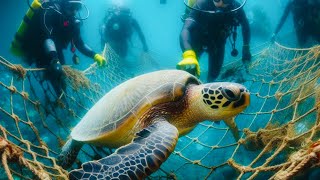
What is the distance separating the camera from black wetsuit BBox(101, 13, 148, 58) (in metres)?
7.42

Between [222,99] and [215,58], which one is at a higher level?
[222,99]

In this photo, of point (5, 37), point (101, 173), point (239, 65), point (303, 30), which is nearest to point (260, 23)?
point (303, 30)

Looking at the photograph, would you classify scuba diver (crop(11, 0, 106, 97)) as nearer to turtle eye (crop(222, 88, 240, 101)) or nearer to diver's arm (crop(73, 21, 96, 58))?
diver's arm (crop(73, 21, 96, 58))

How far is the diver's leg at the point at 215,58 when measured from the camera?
3797 millimetres

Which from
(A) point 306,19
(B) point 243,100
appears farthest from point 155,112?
A: (A) point 306,19

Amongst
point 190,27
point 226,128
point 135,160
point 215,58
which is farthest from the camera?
point 215,58

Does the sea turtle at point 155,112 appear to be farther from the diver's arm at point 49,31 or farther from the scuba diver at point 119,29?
the scuba diver at point 119,29

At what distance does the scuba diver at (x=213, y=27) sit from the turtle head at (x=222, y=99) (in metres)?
1.24

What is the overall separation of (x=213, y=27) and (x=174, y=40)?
3345 cm

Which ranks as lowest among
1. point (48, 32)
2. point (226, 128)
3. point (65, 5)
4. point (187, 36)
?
point (226, 128)

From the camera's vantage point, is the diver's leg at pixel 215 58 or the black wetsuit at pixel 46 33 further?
the diver's leg at pixel 215 58

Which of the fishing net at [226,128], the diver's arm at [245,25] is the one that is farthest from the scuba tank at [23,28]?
the diver's arm at [245,25]

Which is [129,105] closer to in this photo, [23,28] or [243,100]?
[243,100]

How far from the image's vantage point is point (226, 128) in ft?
8.84
